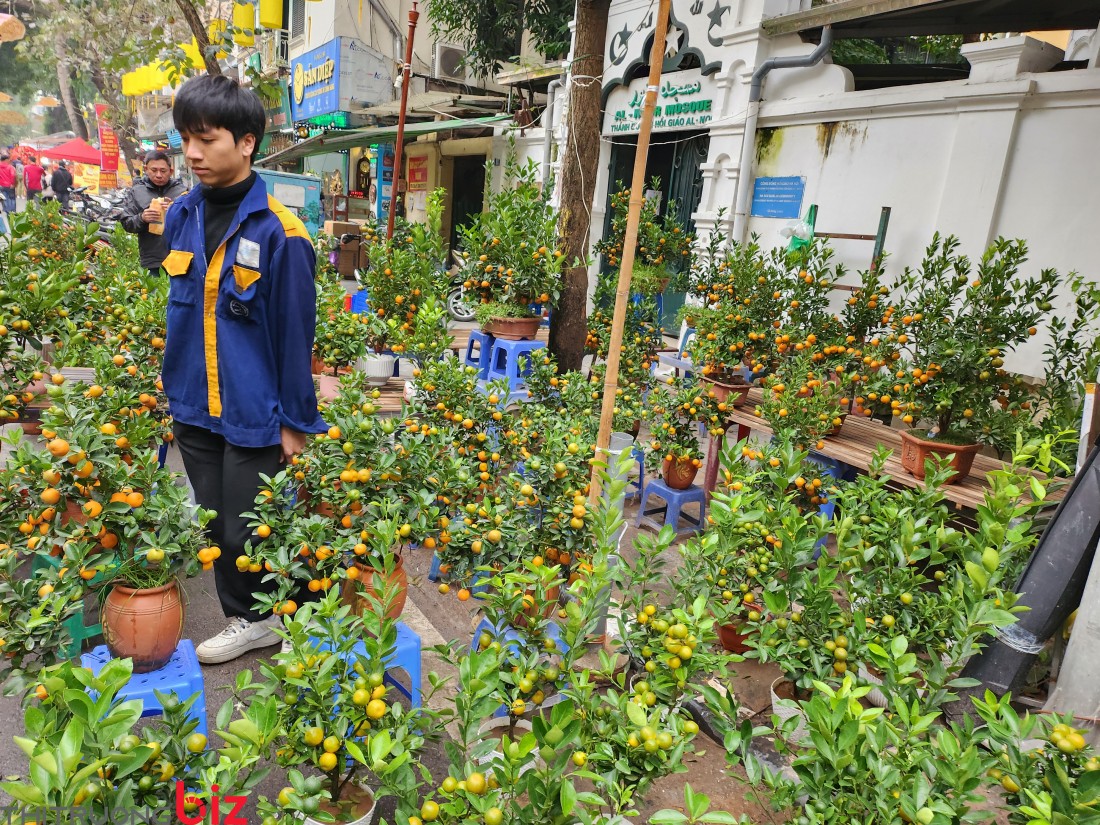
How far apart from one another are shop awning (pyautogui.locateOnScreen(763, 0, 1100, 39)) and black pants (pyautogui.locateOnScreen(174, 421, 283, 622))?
6.24m

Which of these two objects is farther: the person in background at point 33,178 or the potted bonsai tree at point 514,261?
the person in background at point 33,178

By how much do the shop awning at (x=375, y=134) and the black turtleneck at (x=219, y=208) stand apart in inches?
366

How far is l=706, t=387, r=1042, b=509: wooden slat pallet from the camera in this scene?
3.56 meters

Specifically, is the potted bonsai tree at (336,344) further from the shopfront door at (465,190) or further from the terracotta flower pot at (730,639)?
the shopfront door at (465,190)

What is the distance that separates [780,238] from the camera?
299 inches

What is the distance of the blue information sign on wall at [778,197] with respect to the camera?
24.4 feet

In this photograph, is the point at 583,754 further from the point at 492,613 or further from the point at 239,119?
the point at 239,119

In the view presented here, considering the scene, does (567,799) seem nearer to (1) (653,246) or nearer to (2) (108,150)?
(1) (653,246)

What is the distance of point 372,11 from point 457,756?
1956cm

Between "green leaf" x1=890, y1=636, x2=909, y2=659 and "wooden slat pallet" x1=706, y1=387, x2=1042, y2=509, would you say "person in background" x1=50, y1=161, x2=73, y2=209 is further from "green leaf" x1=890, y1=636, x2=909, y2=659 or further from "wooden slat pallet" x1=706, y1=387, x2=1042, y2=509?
"green leaf" x1=890, y1=636, x2=909, y2=659

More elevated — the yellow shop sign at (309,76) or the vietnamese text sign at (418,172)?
the yellow shop sign at (309,76)

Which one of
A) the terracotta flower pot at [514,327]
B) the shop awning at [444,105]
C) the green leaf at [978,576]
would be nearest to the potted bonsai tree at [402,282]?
the terracotta flower pot at [514,327]

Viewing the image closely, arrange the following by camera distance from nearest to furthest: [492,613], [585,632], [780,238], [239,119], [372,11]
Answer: [585,632], [492,613], [239,119], [780,238], [372,11]

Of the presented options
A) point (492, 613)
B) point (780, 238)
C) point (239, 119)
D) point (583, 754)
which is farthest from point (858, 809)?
point (780, 238)
